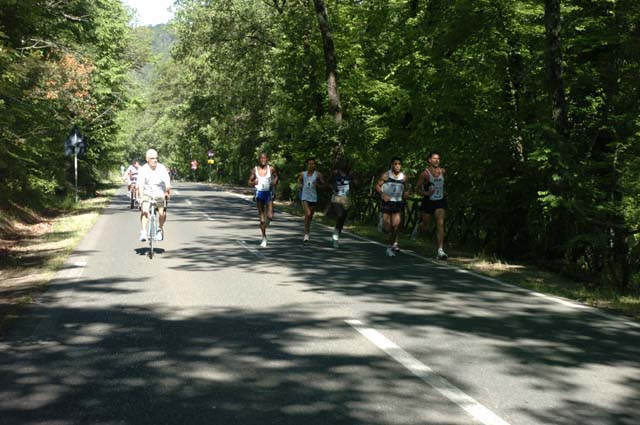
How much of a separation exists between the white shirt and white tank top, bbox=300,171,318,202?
12.3 ft

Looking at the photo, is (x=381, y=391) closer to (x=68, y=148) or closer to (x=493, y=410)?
(x=493, y=410)

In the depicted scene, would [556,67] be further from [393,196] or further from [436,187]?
[393,196]

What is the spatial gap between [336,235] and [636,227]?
644 centimetres

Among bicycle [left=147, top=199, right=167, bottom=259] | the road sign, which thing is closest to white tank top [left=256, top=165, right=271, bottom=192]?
bicycle [left=147, top=199, right=167, bottom=259]

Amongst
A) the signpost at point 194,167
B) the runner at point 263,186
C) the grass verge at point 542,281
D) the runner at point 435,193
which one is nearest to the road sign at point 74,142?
the runner at point 263,186

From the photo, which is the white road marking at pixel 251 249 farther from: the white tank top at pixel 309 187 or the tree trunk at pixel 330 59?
the tree trunk at pixel 330 59

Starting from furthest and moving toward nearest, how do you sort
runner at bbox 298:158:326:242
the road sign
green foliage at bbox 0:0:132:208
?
the road sign < runner at bbox 298:158:326:242 < green foliage at bbox 0:0:132:208

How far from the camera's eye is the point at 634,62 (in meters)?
11.6

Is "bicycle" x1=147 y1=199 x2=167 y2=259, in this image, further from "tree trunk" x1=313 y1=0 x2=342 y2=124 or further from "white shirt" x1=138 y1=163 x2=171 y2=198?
"tree trunk" x1=313 y1=0 x2=342 y2=124

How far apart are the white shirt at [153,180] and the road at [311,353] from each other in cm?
284

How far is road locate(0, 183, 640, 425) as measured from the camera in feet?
15.1

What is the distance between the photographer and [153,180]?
13.8 metres

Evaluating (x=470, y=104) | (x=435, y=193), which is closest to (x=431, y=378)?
(x=435, y=193)

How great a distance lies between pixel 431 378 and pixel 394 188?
8.87 meters
